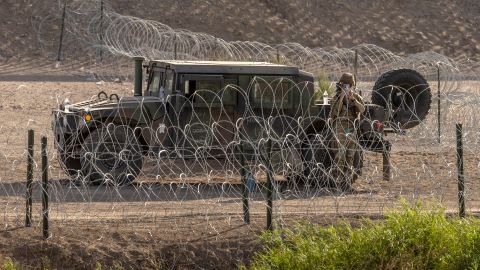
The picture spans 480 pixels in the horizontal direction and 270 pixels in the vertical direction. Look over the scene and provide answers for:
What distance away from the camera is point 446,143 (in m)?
18.0

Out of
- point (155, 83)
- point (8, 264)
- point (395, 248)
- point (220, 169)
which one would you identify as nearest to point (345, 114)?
point (220, 169)

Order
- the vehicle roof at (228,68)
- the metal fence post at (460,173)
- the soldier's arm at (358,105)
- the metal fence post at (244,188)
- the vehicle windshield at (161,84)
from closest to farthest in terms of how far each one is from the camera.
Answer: the metal fence post at (244,188), the metal fence post at (460,173), the soldier's arm at (358,105), the vehicle roof at (228,68), the vehicle windshield at (161,84)

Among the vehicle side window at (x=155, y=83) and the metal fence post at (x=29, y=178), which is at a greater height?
the vehicle side window at (x=155, y=83)

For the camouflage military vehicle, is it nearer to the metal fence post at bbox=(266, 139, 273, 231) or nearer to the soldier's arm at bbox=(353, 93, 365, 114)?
the soldier's arm at bbox=(353, 93, 365, 114)

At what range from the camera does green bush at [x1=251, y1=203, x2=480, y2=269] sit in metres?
10.9

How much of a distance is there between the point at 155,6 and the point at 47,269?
21.9 meters

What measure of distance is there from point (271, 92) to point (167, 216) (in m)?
2.94

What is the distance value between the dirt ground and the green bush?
95cm

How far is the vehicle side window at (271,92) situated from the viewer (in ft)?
49.0

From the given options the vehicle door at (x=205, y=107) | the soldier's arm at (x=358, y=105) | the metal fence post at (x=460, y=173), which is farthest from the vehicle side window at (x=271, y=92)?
the metal fence post at (x=460, y=173)

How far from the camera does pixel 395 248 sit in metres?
10.9

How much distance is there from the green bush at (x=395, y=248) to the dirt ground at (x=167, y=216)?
0.95m

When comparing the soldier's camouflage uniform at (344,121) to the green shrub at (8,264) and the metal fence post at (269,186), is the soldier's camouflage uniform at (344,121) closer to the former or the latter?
the metal fence post at (269,186)

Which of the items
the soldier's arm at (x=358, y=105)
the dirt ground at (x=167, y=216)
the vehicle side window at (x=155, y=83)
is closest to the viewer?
the dirt ground at (x=167, y=216)
